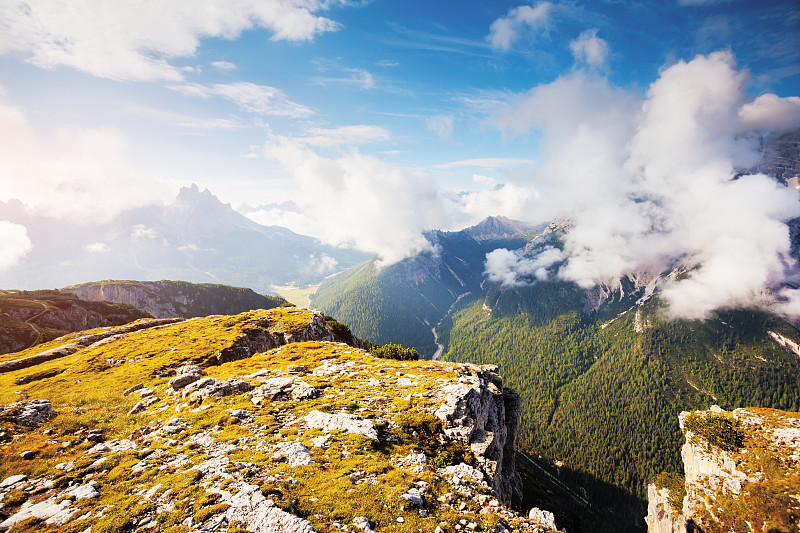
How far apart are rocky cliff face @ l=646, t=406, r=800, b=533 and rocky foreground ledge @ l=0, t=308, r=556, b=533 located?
164 feet

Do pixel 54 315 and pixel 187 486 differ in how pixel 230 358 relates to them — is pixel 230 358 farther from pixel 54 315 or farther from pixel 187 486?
pixel 54 315

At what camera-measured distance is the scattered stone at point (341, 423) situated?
2525 centimetres

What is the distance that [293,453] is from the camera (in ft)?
70.2

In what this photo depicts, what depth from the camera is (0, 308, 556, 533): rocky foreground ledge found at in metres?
15.1

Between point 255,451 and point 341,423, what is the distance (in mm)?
7400

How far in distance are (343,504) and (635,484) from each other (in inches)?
10708

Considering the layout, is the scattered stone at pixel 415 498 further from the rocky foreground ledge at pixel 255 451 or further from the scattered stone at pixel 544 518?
the scattered stone at pixel 544 518

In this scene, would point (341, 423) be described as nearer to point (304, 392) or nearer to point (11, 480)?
point (304, 392)

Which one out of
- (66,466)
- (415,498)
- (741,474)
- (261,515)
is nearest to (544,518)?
(415,498)

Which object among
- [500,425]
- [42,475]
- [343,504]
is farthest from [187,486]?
[500,425]

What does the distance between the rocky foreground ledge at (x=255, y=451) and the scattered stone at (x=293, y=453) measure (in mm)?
141

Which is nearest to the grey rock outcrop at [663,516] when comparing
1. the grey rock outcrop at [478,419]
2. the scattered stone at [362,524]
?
the grey rock outcrop at [478,419]

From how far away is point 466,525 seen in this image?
52.7ft

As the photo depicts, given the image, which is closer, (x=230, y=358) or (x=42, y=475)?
(x=42, y=475)
